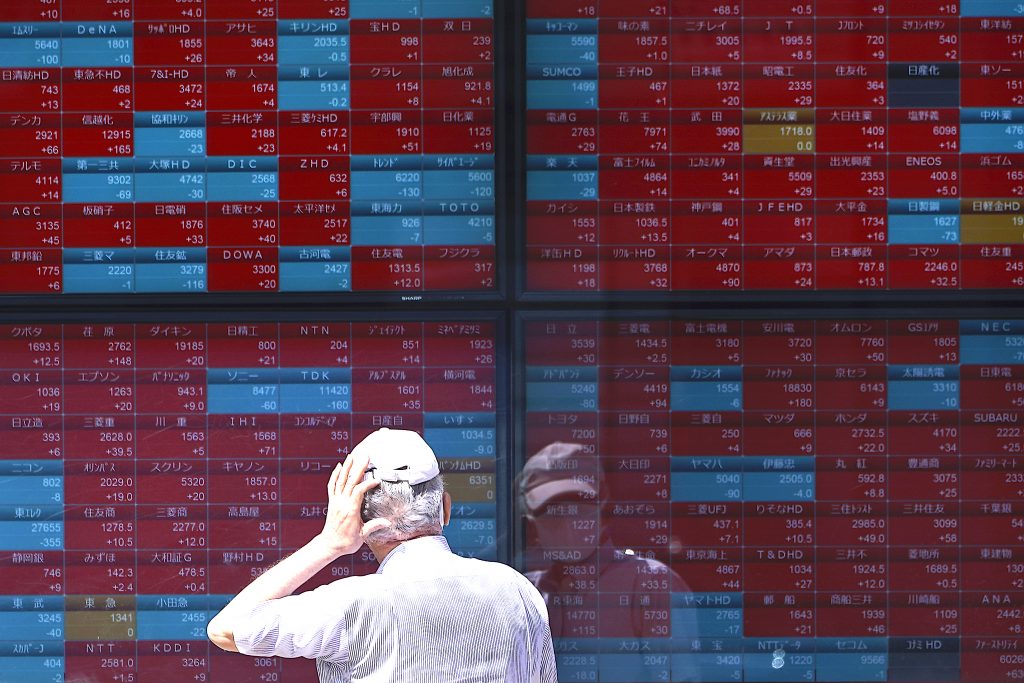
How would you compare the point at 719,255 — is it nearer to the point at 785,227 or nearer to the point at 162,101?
the point at 785,227

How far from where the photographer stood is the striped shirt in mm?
1945

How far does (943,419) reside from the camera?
9.80 feet

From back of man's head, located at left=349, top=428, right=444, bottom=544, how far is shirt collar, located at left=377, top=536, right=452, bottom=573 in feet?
0.09

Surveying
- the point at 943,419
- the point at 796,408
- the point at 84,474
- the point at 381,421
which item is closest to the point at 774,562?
the point at 796,408

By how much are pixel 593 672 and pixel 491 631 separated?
3.69 ft

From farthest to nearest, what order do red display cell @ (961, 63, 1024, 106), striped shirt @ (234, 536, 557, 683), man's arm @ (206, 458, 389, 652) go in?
red display cell @ (961, 63, 1024, 106) → man's arm @ (206, 458, 389, 652) → striped shirt @ (234, 536, 557, 683)

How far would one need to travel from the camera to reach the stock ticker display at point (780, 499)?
9.75ft

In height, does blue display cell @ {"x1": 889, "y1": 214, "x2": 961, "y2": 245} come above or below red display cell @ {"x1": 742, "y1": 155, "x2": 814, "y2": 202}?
below

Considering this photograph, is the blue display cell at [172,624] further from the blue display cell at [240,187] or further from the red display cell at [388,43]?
the red display cell at [388,43]

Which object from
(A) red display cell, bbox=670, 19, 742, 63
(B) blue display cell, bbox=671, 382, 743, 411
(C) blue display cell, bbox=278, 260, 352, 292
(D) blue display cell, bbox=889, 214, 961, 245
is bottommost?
(B) blue display cell, bbox=671, 382, 743, 411

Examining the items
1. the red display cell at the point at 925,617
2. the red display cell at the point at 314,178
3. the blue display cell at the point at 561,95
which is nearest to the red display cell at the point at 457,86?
the blue display cell at the point at 561,95

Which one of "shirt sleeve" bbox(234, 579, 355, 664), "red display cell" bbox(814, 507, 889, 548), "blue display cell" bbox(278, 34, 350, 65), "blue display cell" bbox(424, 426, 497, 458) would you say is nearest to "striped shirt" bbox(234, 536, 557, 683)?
"shirt sleeve" bbox(234, 579, 355, 664)

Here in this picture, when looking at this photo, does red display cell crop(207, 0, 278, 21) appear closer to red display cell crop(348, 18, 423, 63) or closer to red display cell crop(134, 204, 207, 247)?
red display cell crop(348, 18, 423, 63)

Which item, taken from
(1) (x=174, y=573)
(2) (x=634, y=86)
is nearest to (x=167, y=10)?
(2) (x=634, y=86)
